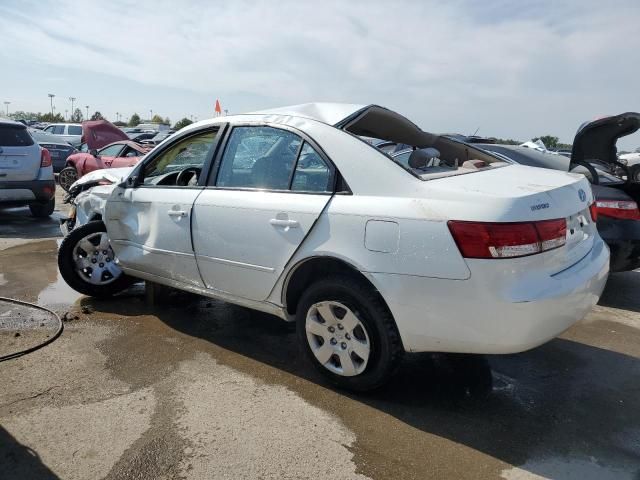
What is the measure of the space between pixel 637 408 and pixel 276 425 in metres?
2.14

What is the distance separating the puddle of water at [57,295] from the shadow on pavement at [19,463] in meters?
2.32

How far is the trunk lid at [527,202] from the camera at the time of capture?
2.62 meters

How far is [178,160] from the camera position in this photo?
4.36 metres

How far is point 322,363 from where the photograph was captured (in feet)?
10.7

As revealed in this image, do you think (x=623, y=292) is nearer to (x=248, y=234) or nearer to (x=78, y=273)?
(x=248, y=234)

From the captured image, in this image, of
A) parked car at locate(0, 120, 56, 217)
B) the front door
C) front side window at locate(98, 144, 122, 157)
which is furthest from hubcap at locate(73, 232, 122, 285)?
front side window at locate(98, 144, 122, 157)

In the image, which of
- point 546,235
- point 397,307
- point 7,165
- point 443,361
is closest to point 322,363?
point 397,307

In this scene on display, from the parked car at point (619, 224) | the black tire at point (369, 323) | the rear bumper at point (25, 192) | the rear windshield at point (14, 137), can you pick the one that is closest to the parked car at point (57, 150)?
the rear windshield at point (14, 137)

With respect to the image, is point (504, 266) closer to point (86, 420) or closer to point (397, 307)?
point (397, 307)

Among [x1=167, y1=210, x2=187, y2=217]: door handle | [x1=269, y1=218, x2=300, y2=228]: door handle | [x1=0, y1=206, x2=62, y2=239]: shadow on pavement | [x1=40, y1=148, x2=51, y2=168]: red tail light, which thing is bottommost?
[x1=0, y1=206, x2=62, y2=239]: shadow on pavement

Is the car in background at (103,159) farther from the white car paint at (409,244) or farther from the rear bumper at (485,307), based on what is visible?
the rear bumper at (485,307)

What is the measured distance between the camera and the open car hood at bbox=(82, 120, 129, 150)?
12945 millimetres

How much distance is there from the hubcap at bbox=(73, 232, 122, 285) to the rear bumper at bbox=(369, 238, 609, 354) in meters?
3.06

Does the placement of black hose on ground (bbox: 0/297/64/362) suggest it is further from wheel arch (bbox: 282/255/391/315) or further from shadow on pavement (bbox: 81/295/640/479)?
wheel arch (bbox: 282/255/391/315)
